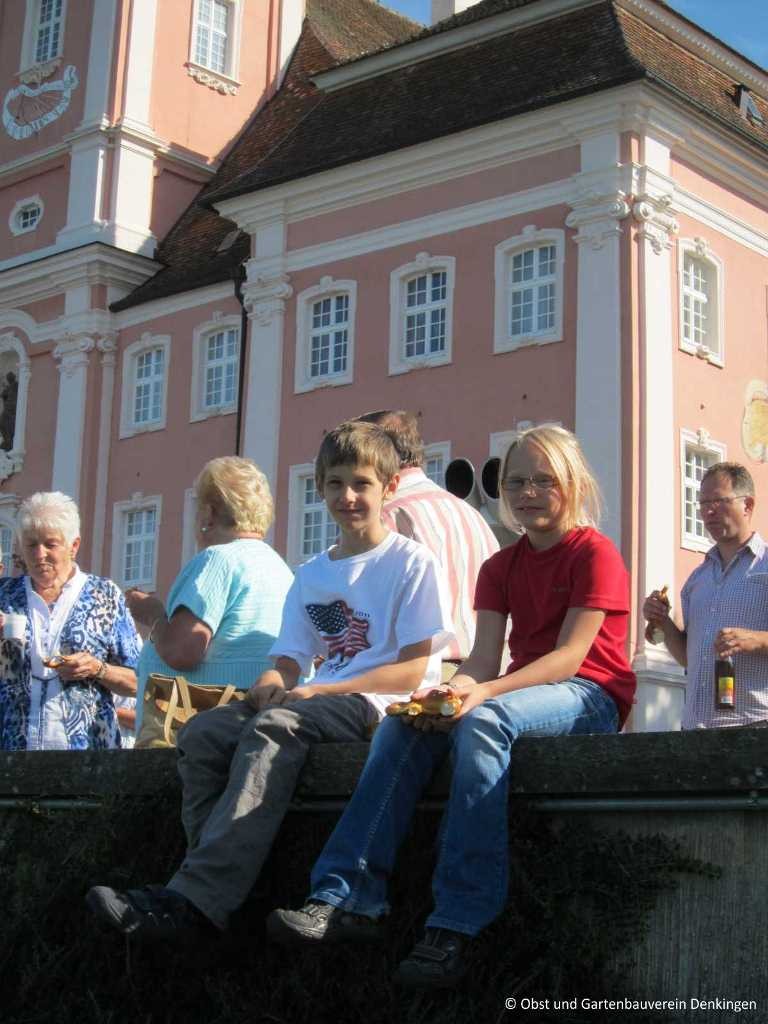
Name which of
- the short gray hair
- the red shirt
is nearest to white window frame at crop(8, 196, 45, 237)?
the short gray hair

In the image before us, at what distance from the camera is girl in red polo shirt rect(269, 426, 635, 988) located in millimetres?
4555

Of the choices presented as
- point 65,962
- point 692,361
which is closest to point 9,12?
point 692,361

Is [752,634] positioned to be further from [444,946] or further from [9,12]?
[9,12]

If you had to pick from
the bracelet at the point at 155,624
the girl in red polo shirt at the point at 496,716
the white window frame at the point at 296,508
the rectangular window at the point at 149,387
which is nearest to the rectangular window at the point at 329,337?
the white window frame at the point at 296,508

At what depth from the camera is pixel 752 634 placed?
6.80 metres

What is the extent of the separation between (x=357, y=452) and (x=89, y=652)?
2124 millimetres

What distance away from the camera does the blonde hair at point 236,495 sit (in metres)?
6.47

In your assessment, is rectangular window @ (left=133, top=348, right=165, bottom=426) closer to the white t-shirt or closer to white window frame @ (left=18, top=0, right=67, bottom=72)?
white window frame @ (left=18, top=0, right=67, bottom=72)

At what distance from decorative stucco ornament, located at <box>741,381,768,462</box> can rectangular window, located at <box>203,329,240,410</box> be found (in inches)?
320

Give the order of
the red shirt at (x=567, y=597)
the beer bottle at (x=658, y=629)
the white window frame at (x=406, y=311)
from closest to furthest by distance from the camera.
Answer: the red shirt at (x=567, y=597) → the beer bottle at (x=658, y=629) → the white window frame at (x=406, y=311)

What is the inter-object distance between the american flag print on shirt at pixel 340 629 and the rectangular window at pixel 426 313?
19711 mm

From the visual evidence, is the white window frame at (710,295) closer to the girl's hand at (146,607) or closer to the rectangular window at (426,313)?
the rectangular window at (426,313)

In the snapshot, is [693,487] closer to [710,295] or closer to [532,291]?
[710,295]

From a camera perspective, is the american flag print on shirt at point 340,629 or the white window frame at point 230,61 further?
the white window frame at point 230,61
